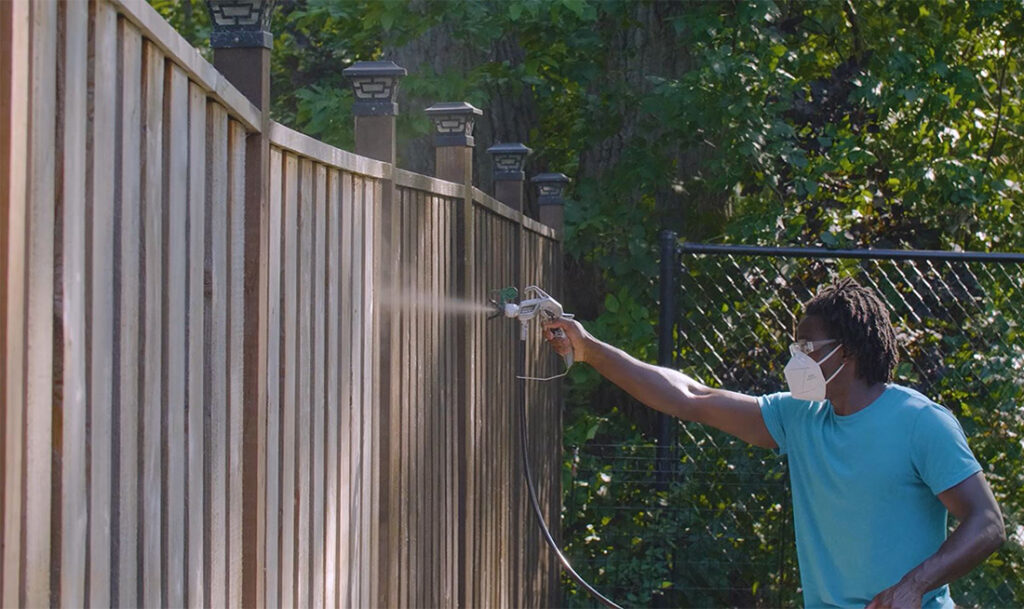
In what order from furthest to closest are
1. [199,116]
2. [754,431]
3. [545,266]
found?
[545,266], [754,431], [199,116]

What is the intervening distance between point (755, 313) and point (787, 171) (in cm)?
185

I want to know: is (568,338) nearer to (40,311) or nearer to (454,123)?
(454,123)

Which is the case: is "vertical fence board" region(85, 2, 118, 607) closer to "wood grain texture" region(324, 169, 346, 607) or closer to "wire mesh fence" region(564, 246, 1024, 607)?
"wood grain texture" region(324, 169, 346, 607)

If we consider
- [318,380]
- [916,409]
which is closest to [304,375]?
[318,380]

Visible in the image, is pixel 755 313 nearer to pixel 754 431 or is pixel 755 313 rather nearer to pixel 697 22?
pixel 697 22

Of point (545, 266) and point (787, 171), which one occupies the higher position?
point (787, 171)

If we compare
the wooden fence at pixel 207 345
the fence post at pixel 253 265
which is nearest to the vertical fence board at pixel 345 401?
the wooden fence at pixel 207 345

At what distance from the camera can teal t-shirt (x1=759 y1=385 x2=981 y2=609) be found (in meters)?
3.27

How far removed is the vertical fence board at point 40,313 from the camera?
144 centimetres

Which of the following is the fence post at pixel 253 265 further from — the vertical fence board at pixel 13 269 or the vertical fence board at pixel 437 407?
the vertical fence board at pixel 437 407

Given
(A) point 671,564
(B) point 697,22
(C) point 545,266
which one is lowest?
(A) point 671,564

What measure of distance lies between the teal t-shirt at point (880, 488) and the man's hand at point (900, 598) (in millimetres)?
214

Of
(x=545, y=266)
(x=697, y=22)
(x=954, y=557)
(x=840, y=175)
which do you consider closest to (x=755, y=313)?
→ (x=545, y=266)

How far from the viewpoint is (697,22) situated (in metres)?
7.92
